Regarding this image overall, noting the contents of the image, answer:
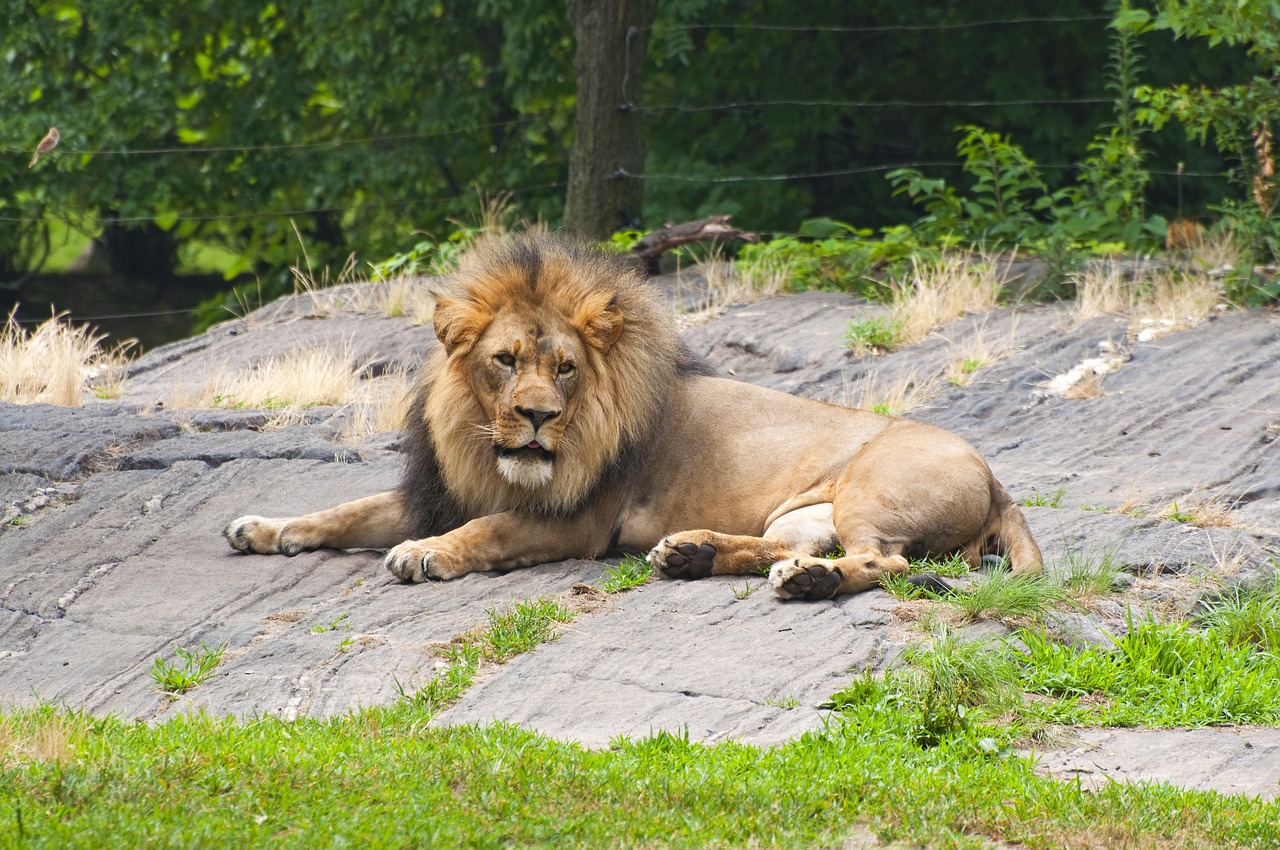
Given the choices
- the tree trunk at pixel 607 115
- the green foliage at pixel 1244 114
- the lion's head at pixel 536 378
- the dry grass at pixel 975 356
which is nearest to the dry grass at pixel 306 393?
the lion's head at pixel 536 378

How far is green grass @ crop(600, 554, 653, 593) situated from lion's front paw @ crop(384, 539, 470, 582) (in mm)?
631

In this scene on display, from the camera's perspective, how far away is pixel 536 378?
6.02m

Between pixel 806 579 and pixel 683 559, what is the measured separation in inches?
24.9

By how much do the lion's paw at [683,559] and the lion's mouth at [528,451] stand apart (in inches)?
23.6

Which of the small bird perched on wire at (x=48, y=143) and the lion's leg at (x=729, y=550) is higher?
the small bird perched on wire at (x=48, y=143)

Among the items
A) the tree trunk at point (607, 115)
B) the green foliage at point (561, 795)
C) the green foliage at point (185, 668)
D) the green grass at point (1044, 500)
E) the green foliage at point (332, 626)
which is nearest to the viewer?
the green foliage at point (561, 795)

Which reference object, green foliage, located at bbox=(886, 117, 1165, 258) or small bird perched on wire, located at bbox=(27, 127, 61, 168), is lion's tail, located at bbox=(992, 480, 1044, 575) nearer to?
green foliage, located at bbox=(886, 117, 1165, 258)

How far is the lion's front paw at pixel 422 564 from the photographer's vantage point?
6.09 m

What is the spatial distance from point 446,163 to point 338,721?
44.3ft

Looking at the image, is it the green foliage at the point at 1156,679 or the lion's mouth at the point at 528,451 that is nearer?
the green foliage at the point at 1156,679

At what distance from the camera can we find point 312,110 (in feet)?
60.3

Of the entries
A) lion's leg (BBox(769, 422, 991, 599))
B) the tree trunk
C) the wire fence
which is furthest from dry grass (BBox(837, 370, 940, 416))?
the wire fence

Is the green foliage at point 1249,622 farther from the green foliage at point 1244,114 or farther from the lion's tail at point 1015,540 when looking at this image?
the green foliage at point 1244,114

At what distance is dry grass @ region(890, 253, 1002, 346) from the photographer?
10.7 meters
